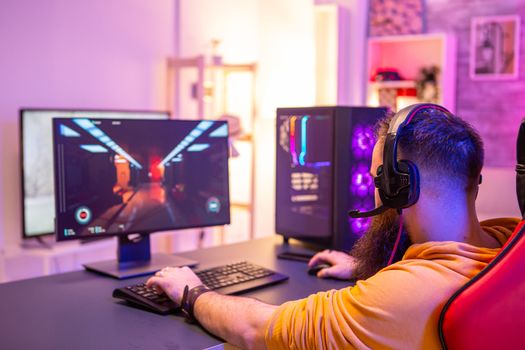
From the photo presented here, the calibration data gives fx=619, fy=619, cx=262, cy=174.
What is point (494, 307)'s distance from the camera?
0.98 meters

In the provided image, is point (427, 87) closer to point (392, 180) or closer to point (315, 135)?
point (315, 135)

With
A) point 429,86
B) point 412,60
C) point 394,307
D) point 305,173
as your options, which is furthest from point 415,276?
point 412,60

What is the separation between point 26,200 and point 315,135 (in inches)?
70.3

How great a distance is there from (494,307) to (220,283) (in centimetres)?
80

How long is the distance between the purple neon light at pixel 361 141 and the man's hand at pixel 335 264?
385 mm

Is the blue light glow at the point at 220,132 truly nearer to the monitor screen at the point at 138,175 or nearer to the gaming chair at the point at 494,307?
the monitor screen at the point at 138,175

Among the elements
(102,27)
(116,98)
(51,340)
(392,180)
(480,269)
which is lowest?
(51,340)

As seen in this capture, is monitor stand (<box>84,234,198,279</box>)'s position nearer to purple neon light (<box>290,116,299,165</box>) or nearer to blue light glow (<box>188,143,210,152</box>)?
blue light glow (<box>188,143,210,152</box>)

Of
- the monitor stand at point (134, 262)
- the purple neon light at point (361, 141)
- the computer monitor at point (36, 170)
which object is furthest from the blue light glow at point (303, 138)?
the computer monitor at point (36, 170)

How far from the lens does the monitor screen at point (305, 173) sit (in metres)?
2.10

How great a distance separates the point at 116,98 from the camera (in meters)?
3.86

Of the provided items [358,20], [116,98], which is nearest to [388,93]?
[358,20]

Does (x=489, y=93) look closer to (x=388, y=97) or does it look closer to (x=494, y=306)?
(x=388, y=97)

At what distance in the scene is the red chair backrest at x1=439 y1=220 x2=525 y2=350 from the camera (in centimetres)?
96
